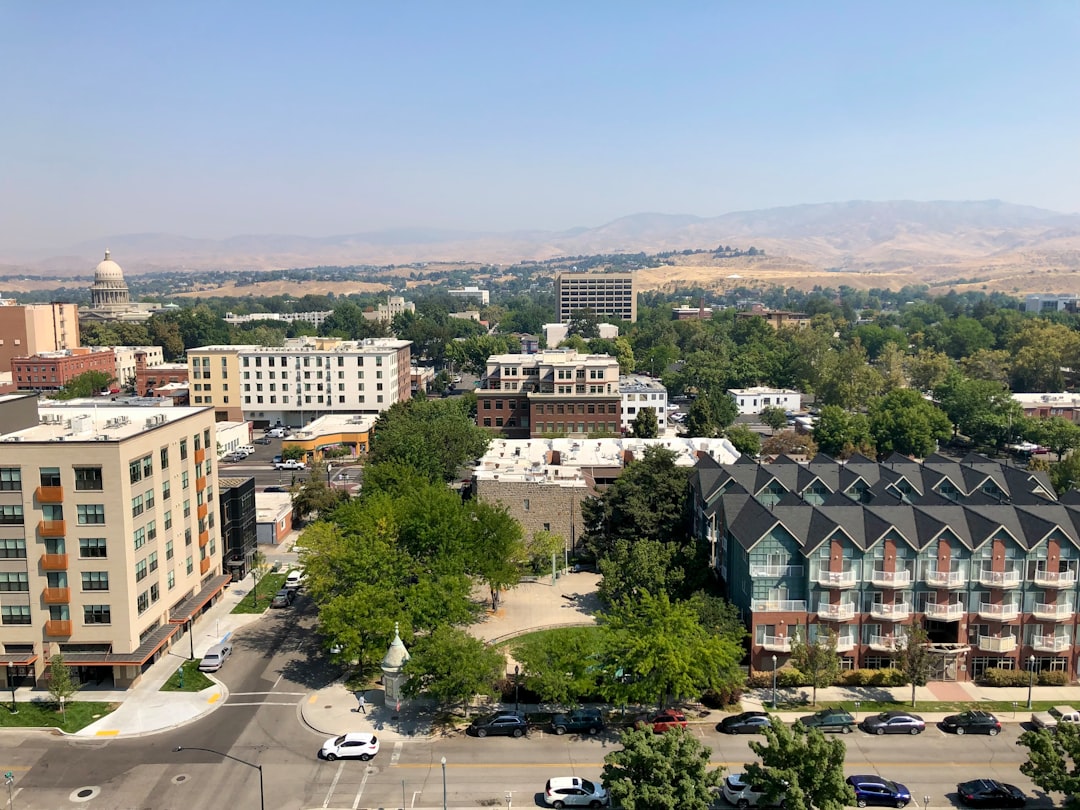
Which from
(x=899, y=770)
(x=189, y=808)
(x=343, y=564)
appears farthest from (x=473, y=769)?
(x=899, y=770)

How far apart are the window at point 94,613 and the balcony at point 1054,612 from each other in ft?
160

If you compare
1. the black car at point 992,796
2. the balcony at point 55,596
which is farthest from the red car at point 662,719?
the balcony at point 55,596

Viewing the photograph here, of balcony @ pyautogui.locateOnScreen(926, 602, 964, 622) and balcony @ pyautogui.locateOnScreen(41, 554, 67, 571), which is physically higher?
balcony @ pyautogui.locateOnScreen(41, 554, 67, 571)

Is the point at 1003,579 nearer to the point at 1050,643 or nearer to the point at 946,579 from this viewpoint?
the point at 946,579

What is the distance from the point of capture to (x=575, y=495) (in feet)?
207

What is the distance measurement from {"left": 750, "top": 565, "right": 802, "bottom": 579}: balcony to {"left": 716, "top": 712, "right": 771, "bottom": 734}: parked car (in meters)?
7.69

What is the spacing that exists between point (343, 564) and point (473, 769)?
15.0 meters

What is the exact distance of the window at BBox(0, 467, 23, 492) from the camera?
4197 centimetres

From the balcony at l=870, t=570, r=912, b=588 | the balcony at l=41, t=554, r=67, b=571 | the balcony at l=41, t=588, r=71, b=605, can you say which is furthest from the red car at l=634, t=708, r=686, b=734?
A: the balcony at l=41, t=554, r=67, b=571

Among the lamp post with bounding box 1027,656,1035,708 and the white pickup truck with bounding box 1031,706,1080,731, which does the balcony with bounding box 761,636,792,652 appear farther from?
the lamp post with bounding box 1027,656,1035,708

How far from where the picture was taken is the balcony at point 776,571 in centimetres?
4391

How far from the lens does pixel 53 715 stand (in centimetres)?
3984

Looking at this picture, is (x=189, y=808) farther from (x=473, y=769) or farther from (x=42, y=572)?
(x=42, y=572)

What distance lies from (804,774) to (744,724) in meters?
9.88
